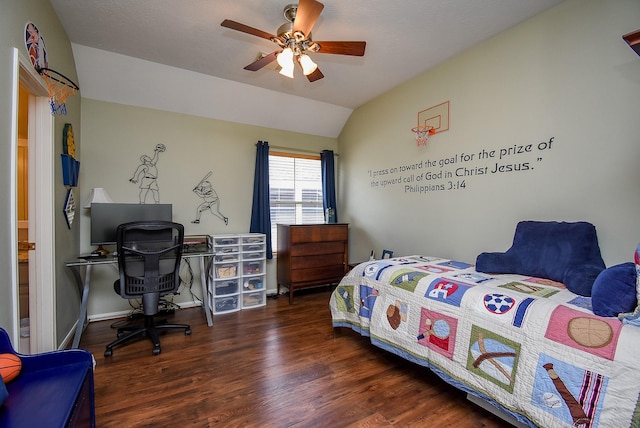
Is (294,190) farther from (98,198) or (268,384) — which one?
(268,384)

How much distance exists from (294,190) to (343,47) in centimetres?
239

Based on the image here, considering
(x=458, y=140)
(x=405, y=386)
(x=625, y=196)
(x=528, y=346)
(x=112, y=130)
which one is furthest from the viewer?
(x=112, y=130)

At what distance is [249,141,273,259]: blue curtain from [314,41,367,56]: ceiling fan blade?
193 cm

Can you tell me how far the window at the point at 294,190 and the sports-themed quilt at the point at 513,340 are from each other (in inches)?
82.5

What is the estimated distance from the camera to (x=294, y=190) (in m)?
4.23

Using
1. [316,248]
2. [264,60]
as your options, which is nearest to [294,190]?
[316,248]

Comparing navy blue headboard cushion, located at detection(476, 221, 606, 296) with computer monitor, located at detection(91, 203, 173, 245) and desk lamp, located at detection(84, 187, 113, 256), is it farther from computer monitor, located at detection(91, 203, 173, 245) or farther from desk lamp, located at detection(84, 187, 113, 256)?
desk lamp, located at detection(84, 187, 113, 256)

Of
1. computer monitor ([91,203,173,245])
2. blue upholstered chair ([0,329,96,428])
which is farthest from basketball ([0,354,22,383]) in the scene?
computer monitor ([91,203,173,245])

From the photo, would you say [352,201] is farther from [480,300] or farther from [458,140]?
[480,300]

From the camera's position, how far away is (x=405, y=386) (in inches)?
75.6

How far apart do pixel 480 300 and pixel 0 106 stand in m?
2.63

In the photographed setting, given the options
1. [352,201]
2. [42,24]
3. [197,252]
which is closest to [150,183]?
[197,252]

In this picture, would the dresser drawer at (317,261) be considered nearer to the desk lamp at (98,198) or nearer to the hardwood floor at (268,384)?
the hardwood floor at (268,384)

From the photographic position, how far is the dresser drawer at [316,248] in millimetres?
3596
